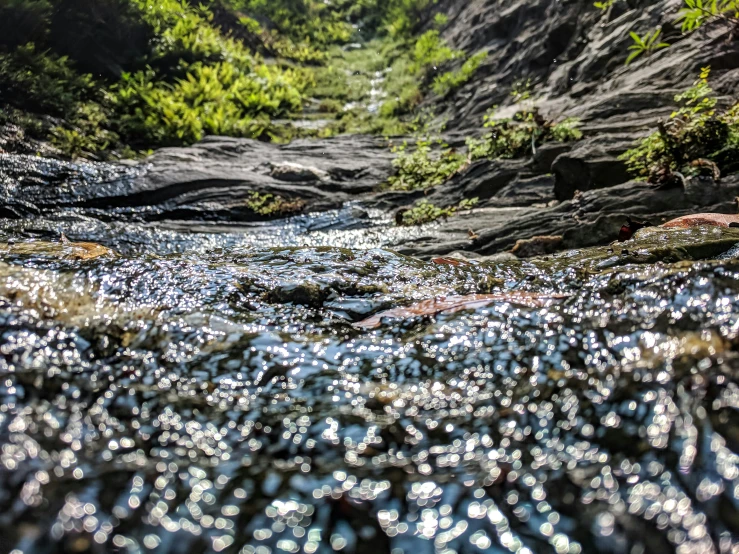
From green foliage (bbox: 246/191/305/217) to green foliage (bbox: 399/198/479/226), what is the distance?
2.08 meters

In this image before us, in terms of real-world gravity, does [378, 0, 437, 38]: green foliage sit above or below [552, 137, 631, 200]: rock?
above

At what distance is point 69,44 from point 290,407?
1384 centimetres

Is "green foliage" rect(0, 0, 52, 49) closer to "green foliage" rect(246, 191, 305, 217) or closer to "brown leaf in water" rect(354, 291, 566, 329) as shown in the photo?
"green foliage" rect(246, 191, 305, 217)

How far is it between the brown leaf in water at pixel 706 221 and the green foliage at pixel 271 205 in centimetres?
587

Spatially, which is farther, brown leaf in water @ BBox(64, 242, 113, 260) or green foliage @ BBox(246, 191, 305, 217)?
green foliage @ BBox(246, 191, 305, 217)

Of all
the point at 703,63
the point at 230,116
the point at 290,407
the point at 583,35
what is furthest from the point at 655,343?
the point at 230,116

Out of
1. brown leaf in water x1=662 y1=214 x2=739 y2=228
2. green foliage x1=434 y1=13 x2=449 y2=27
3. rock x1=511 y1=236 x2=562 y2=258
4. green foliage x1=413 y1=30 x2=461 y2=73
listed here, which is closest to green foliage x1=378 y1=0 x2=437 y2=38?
green foliage x1=434 y1=13 x2=449 y2=27

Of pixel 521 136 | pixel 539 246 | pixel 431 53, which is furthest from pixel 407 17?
pixel 539 246

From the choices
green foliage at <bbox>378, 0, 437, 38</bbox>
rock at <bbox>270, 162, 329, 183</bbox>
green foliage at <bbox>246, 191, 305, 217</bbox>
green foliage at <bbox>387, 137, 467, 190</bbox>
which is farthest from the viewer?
green foliage at <bbox>378, 0, 437, 38</bbox>

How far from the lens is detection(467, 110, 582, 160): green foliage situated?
24.8 ft

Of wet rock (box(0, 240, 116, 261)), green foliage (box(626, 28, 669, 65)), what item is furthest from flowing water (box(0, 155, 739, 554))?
green foliage (box(626, 28, 669, 65))

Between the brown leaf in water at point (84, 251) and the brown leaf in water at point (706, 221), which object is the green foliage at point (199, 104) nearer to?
the brown leaf in water at point (84, 251)

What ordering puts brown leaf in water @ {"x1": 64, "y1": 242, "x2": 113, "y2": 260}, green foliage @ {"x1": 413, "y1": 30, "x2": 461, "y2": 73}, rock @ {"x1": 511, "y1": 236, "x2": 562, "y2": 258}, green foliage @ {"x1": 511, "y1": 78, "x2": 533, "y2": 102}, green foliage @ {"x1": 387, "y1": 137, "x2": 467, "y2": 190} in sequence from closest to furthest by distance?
1. brown leaf in water @ {"x1": 64, "y1": 242, "x2": 113, "y2": 260}
2. rock @ {"x1": 511, "y1": 236, "x2": 562, "y2": 258}
3. green foliage @ {"x1": 387, "y1": 137, "x2": 467, "y2": 190}
4. green foliage @ {"x1": 511, "y1": 78, "x2": 533, "y2": 102}
5. green foliage @ {"x1": 413, "y1": 30, "x2": 461, "y2": 73}

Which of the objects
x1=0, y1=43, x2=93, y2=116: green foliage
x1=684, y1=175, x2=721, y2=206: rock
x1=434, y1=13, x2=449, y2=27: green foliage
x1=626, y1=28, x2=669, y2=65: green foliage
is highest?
x1=434, y1=13, x2=449, y2=27: green foliage
